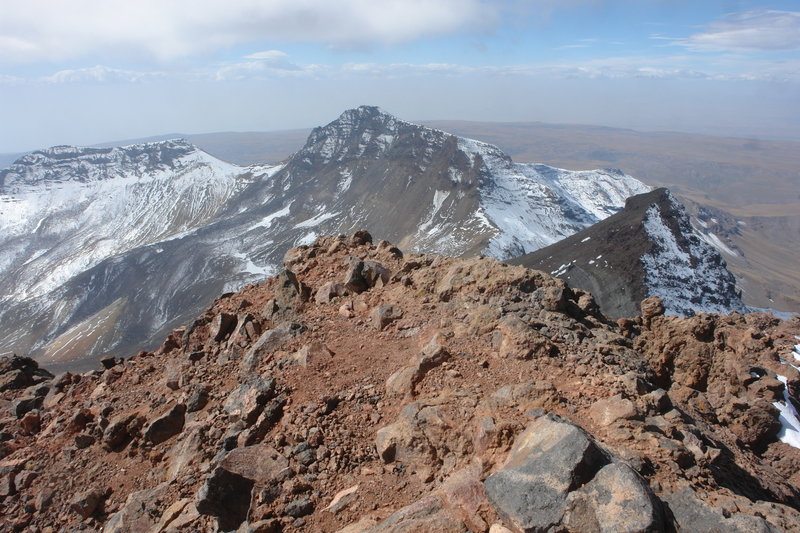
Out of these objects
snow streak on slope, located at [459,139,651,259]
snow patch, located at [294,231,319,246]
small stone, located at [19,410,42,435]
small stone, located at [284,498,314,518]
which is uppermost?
small stone, located at [284,498,314,518]

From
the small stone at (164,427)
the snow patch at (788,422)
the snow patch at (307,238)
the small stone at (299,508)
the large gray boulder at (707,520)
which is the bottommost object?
the snow patch at (307,238)

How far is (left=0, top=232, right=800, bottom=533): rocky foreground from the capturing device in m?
6.21

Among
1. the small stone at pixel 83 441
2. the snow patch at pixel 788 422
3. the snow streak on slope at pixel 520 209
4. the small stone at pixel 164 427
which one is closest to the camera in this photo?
the small stone at pixel 164 427

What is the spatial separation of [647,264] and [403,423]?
67.8 meters

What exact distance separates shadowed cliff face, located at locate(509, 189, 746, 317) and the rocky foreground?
165 ft

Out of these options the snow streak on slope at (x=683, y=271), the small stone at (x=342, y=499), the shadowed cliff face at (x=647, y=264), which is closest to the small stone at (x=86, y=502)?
the small stone at (x=342, y=499)

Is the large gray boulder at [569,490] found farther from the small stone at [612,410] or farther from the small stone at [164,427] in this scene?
the small stone at [164,427]

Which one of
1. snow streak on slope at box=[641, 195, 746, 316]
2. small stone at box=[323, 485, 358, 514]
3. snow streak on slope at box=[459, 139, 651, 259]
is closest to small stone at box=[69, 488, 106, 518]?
small stone at box=[323, 485, 358, 514]

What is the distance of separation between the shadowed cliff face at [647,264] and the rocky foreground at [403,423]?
165 ft

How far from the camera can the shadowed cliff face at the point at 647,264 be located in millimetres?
62438

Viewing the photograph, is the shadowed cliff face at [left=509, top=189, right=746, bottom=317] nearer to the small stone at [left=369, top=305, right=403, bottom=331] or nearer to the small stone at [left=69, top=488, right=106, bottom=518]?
the small stone at [left=369, top=305, right=403, bottom=331]

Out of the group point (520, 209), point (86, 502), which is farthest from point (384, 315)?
point (520, 209)

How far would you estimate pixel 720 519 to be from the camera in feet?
18.4

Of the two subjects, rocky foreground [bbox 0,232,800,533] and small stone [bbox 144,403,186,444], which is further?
small stone [bbox 144,403,186,444]
